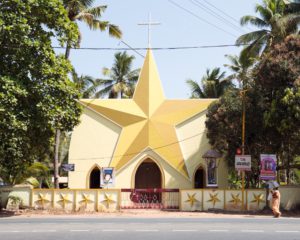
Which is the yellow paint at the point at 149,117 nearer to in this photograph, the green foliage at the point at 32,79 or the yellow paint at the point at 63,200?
the yellow paint at the point at 63,200

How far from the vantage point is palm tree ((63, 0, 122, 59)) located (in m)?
29.2

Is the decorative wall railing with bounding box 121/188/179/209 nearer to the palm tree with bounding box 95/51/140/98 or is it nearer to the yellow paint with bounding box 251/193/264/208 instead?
the yellow paint with bounding box 251/193/264/208

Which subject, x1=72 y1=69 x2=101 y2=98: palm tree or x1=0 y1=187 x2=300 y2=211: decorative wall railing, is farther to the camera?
x1=72 y1=69 x2=101 y2=98: palm tree

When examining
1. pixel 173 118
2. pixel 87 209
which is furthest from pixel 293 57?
pixel 87 209

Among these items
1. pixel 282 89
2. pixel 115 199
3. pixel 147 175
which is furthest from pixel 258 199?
pixel 147 175

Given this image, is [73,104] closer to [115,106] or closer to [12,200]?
[12,200]

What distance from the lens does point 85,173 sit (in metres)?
32.2

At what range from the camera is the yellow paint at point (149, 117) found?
31766mm

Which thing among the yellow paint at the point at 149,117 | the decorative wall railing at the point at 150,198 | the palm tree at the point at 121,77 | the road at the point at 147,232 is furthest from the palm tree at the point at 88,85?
the road at the point at 147,232

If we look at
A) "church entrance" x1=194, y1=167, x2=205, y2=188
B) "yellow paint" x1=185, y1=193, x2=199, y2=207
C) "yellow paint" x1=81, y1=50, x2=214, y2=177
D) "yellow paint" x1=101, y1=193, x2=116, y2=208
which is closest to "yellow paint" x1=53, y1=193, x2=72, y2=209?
"yellow paint" x1=101, y1=193, x2=116, y2=208

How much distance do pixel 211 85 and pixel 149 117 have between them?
593 inches

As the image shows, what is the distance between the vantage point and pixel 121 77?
48.3 metres

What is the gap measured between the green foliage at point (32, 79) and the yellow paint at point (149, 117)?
10.5 metres

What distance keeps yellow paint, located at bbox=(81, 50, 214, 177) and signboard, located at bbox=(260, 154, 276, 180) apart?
25.9 ft
